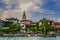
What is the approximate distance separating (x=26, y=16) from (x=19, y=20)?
0.23m

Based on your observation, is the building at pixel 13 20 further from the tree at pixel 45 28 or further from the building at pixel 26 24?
the tree at pixel 45 28

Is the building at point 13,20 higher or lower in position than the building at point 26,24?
higher

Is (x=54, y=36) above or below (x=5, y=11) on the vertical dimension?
below

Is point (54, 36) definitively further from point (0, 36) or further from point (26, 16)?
point (0, 36)

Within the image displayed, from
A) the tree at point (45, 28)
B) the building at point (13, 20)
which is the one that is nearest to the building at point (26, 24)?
the building at point (13, 20)

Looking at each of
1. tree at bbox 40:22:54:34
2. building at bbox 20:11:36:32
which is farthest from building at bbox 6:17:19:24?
tree at bbox 40:22:54:34

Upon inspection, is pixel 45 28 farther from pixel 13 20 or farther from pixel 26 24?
pixel 13 20

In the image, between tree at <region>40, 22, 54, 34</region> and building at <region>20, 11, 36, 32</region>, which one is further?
tree at <region>40, 22, 54, 34</region>

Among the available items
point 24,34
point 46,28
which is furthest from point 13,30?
point 46,28

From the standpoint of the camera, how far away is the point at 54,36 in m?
7.94

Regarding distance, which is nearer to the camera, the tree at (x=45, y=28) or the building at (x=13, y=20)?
the building at (x=13, y=20)

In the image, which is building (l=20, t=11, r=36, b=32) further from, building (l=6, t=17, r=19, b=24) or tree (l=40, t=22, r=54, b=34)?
tree (l=40, t=22, r=54, b=34)

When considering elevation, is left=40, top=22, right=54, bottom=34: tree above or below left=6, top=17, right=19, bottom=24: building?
below

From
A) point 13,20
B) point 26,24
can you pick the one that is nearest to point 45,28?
point 26,24
